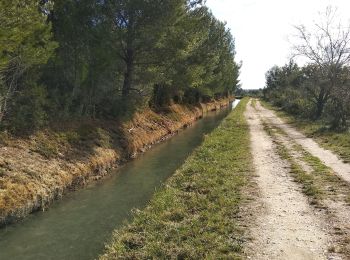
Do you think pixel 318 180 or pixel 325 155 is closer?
pixel 318 180

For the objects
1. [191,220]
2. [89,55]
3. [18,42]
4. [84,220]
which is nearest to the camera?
[191,220]

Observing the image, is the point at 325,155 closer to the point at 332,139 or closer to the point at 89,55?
the point at 332,139

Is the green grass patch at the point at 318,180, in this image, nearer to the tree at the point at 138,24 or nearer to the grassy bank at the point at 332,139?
the grassy bank at the point at 332,139

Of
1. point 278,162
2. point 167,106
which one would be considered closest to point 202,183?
point 278,162

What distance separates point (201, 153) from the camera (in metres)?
19.0

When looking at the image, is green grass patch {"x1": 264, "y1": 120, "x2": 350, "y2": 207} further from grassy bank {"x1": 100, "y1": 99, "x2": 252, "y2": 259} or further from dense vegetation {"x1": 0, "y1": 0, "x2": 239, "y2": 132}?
dense vegetation {"x1": 0, "y1": 0, "x2": 239, "y2": 132}

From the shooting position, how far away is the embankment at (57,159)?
11.5 metres

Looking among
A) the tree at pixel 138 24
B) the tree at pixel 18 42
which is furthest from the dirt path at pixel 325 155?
the tree at pixel 18 42

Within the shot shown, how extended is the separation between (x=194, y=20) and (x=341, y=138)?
13139 millimetres

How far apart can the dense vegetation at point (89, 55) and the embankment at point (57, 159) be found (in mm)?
927

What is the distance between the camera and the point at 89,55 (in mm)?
19828

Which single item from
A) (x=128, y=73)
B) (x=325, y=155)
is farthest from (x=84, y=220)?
(x=128, y=73)

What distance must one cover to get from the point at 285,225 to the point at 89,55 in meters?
14.3

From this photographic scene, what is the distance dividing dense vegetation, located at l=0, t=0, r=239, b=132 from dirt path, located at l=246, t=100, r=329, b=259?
30.0 feet
